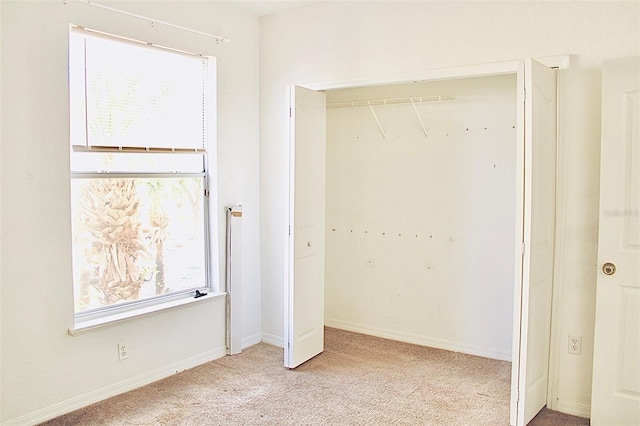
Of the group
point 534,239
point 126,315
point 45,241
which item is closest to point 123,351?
point 126,315

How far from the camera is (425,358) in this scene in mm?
3982

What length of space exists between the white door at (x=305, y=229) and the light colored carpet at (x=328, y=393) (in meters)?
0.22

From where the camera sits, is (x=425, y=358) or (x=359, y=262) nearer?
(x=425, y=358)

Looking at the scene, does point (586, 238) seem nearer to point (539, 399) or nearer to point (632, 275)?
point (632, 275)

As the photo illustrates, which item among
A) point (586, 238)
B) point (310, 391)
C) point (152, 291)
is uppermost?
point (586, 238)

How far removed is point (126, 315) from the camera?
334 cm

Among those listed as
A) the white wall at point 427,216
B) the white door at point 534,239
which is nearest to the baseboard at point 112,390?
the white wall at point 427,216

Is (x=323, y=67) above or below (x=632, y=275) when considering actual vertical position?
above

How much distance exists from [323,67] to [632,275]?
2.53 metres

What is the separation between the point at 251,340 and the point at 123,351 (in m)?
1.21

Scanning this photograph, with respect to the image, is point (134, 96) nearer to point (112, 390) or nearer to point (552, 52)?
point (112, 390)

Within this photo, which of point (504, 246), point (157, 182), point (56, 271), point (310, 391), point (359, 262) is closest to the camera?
point (56, 271)

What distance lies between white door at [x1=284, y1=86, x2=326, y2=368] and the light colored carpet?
0.22m

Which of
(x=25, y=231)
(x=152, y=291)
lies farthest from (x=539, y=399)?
(x=25, y=231)
